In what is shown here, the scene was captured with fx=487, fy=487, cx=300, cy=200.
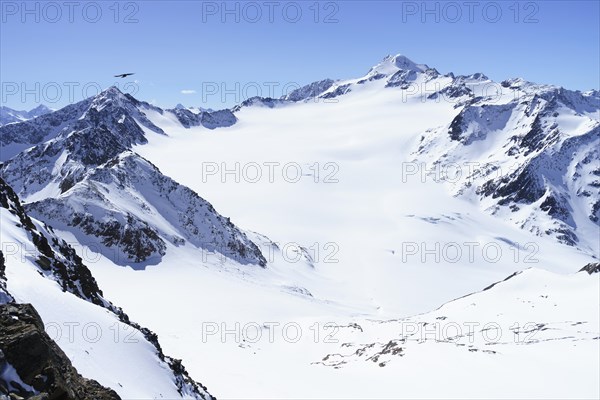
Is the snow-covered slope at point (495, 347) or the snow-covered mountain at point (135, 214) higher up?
the snow-covered mountain at point (135, 214)

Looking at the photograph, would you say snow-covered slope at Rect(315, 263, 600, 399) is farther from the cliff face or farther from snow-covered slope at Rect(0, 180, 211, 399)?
the cliff face

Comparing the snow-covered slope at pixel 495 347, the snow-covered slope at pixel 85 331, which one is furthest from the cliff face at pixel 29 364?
the snow-covered slope at pixel 495 347

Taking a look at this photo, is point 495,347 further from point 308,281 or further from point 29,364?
point 308,281

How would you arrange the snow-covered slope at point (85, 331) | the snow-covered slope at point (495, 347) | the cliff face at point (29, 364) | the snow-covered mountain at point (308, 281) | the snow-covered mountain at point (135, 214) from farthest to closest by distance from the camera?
the snow-covered mountain at point (135, 214)
the snow-covered mountain at point (308, 281)
the snow-covered slope at point (495, 347)
the snow-covered slope at point (85, 331)
the cliff face at point (29, 364)

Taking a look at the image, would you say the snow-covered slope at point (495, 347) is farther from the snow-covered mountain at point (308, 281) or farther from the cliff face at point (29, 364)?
the cliff face at point (29, 364)

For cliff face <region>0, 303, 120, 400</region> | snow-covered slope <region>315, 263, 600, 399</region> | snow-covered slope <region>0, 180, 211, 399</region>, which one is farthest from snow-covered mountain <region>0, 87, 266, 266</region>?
cliff face <region>0, 303, 120, 400</region>
